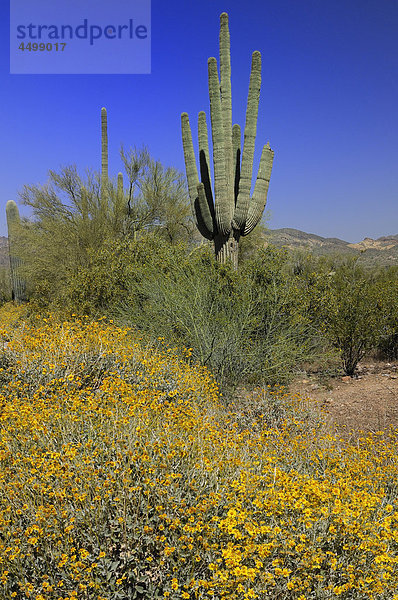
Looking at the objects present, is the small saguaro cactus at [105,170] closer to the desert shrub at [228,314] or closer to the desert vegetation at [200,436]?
the desert vegetation at [200,436]

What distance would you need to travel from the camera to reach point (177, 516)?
102 inches

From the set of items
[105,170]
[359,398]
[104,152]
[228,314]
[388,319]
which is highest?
[104,152]

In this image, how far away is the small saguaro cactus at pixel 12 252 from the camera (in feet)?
65.2

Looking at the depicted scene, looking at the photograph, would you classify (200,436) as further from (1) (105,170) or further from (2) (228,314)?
(1) (105,170)

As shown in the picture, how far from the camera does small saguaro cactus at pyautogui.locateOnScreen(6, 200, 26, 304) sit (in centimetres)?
1988

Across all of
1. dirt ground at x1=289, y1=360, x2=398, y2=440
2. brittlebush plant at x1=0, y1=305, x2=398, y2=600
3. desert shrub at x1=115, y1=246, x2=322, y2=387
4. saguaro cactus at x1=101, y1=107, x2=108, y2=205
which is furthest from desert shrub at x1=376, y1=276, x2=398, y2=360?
saguaro cactus at x1=101, y1=107, x2=108, y2=205

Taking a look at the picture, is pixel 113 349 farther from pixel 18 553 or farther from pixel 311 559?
pixel 311 559

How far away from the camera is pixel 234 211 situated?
11297mm

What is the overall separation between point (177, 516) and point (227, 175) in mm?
9515

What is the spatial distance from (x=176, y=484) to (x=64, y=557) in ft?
2.44

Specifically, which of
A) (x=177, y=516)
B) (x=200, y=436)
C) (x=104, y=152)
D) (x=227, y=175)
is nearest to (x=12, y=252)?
(x=104, y=152)

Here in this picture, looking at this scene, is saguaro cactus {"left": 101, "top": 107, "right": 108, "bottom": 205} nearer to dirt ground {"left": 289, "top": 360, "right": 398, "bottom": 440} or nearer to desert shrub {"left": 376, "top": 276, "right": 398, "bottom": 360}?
desert shrub {"left": 376, "top": 276, "right": 398, "bottom": 360}

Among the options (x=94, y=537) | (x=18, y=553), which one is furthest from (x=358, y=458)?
(x=18, y=553)

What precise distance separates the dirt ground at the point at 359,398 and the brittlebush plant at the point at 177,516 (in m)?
1.63
